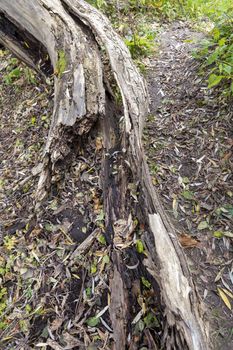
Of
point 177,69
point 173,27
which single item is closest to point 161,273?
point 177,69

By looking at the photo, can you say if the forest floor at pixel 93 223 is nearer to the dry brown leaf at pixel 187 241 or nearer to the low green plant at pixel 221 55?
the dry brown leaf at pixel 187 241

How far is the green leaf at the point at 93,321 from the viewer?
257 centimetres

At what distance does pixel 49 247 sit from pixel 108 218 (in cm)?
69

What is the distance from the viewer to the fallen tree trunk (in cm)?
231

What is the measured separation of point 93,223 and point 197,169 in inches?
54.2

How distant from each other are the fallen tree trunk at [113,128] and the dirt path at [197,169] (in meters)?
0.39

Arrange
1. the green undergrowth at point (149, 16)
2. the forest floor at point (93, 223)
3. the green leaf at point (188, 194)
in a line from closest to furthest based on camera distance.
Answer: the forest floor at point (93, 223) → the green leaf at point (188, 194) → the green undergrowth at point (149, 16)

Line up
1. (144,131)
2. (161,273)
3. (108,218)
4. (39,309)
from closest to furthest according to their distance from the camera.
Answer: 1. (161,273)
2. (39,309)
3. (108,218)
4. (144,131)

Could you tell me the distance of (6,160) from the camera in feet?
14.7

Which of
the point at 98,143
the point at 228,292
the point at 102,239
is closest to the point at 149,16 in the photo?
the point at 98,143

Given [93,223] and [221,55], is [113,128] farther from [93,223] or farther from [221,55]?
[221,55]

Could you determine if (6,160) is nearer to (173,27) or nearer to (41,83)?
(41,83)

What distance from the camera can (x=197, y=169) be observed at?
3.60 m

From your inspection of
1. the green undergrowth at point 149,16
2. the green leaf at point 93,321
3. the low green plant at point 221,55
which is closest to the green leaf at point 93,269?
the green leaf at point 93,321
